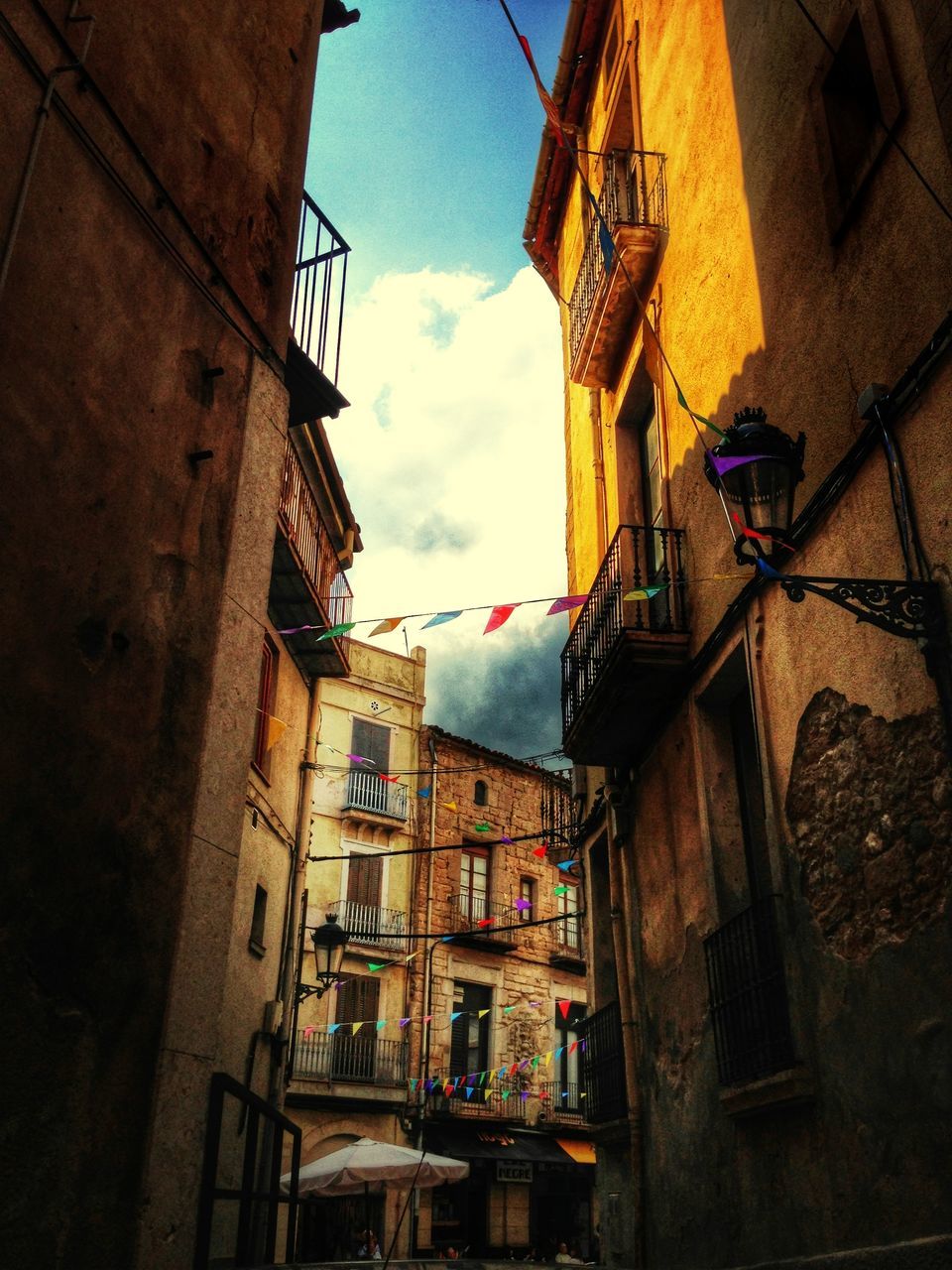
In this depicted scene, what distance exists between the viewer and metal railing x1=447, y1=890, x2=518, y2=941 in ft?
90.5

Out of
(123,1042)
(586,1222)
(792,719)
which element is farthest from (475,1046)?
(123,1042)

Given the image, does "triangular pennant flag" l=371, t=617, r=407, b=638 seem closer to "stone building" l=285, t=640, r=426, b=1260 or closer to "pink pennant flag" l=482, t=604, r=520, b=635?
"pink pennant flag" l=482, t=604, r=520, b=635

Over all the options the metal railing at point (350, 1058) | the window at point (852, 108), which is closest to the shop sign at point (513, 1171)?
the metal railing at point (350, 1058)

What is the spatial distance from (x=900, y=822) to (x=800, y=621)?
1.55 m

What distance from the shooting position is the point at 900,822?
525 centimetres

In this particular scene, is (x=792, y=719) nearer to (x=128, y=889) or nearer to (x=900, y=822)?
(x=900, y=822)

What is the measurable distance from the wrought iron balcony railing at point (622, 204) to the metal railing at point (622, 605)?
2717mm

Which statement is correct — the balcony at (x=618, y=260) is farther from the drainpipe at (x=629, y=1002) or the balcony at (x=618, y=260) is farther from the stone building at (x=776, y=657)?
the drainpipe at (x=629, y=1002)

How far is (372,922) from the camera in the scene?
26.1m

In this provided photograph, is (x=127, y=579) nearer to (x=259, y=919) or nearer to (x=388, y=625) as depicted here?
(x=388, y=625)

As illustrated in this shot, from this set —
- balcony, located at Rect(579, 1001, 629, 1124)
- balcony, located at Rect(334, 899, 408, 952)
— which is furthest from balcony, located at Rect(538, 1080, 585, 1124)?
balcony, located at Rect(579, 1001, 629, 1124)

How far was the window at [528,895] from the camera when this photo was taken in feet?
97.0

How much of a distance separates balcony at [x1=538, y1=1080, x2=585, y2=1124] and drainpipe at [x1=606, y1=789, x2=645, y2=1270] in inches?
773

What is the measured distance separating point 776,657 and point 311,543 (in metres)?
7.77
